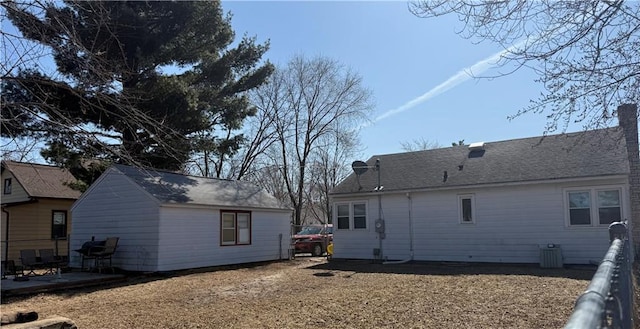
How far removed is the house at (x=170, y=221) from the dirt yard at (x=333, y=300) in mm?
1464

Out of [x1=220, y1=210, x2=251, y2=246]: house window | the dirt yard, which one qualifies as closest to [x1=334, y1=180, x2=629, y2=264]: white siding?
the dirt yard

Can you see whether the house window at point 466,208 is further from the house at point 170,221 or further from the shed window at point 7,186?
the shed window at point 7,186

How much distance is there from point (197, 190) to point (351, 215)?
6236 millimetres

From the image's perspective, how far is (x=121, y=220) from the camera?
16.9 m

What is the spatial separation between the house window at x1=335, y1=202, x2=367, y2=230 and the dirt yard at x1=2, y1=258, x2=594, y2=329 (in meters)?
4.49

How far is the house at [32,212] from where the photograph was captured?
2230 centimetres

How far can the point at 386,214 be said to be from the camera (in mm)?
18922

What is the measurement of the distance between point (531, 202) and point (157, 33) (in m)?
13.9

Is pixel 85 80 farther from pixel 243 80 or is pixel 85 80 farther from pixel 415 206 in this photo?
pixel 243 80

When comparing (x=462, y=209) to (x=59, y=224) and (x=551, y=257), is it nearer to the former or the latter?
(x=551, y=257)

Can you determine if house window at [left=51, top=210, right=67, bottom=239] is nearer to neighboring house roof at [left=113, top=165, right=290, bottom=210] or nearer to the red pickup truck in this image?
neighboring house roof at [left=113, top=165, right=290, bottom=210]

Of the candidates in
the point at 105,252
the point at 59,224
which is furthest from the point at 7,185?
the point at 105,252

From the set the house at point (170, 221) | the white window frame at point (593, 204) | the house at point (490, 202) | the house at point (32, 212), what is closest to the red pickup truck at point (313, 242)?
the house at point (170, 221)

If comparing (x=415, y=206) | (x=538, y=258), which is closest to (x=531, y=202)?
(x=538, y=258)
